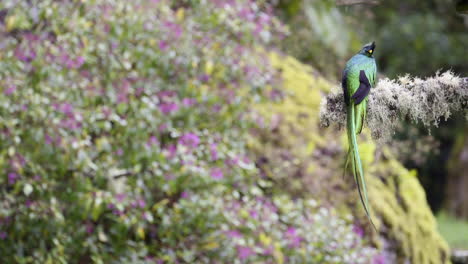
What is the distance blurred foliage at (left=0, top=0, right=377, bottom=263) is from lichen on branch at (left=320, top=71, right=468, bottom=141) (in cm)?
168

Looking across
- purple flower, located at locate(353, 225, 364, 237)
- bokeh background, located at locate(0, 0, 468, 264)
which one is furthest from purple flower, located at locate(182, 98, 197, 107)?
purple flower, located at locate(353, 225, 364, 237)

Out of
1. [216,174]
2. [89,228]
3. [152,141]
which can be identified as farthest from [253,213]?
[89,228]

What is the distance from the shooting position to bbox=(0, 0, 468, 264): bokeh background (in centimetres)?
391

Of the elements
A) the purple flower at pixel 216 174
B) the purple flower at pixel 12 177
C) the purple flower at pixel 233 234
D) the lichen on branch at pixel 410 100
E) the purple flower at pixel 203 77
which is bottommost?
the purple flower at pixel 12 177

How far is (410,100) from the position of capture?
97.1 inches

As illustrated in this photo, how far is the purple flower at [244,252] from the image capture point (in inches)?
157

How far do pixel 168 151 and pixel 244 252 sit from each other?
75cm

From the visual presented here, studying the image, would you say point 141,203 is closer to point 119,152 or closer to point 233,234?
point 119,152

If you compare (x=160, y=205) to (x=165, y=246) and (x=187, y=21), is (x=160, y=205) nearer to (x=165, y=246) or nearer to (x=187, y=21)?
(x=165, y=246)

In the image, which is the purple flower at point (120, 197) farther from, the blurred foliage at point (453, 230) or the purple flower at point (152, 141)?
the blurred foliage at point (453, 230)

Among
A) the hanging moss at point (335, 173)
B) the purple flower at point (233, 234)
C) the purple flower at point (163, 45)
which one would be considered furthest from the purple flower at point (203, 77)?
Result: the purple flower at point (233, 234)

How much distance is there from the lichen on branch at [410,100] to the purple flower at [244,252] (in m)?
1.68

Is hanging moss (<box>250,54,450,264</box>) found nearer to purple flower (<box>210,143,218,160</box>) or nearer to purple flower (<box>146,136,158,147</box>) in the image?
purple flower (<box>210,143,218,160</box>)

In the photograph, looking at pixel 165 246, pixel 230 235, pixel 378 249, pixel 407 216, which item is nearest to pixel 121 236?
pixel 165 246
